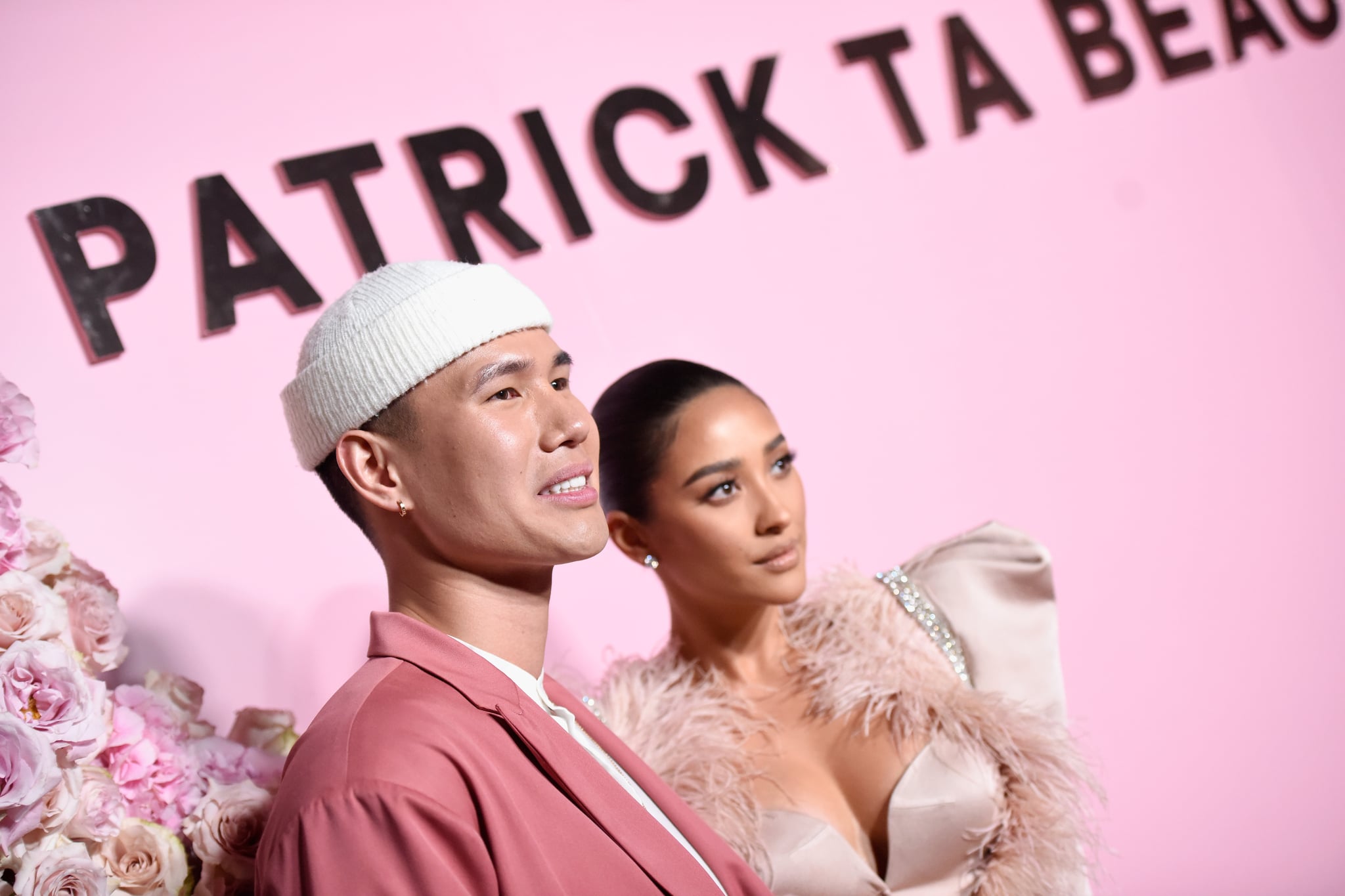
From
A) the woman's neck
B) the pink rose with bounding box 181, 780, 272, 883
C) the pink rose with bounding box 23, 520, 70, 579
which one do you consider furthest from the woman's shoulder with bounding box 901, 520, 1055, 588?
the pink rose with bounding box 23, 520, 70, 579

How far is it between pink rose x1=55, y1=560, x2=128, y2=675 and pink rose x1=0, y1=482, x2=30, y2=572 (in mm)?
116

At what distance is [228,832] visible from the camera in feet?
6.50

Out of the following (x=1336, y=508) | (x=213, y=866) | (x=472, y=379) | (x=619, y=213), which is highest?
(x=619, y=213)

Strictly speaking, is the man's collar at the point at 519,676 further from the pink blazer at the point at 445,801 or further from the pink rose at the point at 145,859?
the pink rose at the point at 145,859

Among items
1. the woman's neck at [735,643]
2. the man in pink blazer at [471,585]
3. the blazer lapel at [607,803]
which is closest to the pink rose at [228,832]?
the man in pink blazer at [471,585]

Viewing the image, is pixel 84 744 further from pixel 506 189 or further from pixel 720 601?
pixel 506 189

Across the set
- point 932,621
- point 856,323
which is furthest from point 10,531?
point 856,323

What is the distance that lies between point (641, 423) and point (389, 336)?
2.58ft

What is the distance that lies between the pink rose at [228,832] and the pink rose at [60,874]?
0.19 metres

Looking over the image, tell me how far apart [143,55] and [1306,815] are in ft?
11.4

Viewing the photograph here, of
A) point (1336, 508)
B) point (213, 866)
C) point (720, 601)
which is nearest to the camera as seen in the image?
point (213, 866)

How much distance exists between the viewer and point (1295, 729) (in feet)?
11.7

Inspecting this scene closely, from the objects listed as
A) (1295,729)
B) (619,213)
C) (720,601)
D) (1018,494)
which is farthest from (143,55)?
(1295,729)

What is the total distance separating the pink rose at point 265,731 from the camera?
227 centimetres
